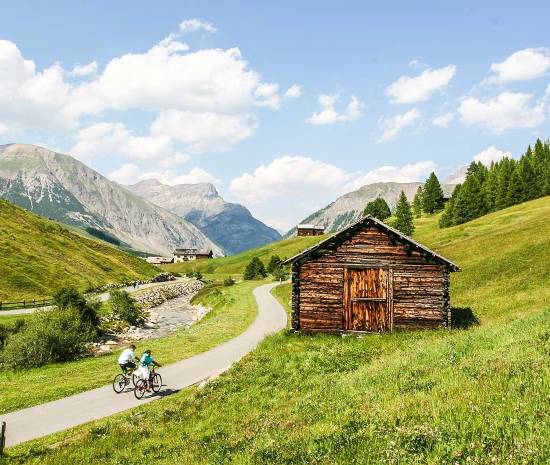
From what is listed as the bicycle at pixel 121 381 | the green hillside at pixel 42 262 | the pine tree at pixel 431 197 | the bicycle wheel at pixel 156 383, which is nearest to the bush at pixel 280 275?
the green hillside at pixel 42 262

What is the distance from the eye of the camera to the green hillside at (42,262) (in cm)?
7100

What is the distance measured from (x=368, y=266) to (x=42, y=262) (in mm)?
76258

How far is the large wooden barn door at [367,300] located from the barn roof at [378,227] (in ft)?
7.34

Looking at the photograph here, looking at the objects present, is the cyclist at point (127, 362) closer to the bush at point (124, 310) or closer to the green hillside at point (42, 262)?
the bush at point (124, 310)

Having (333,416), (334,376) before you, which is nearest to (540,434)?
(333,416)

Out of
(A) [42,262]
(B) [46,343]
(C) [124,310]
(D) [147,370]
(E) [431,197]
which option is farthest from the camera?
(E) [431,197]

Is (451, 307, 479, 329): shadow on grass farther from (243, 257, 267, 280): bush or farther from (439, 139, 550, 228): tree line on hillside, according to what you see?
(243, 257, 267, 280): bush

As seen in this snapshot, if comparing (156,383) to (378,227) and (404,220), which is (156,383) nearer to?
(378,227)

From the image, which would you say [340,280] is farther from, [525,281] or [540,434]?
[540,434]

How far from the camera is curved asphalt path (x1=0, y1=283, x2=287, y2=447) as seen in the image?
57.3ft

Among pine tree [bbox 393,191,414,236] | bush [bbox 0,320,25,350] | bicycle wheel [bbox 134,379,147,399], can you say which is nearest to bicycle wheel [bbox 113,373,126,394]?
bicycle wheel [bbox 134,379,147,399]

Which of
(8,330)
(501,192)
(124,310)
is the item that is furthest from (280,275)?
(8,330)

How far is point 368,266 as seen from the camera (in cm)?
2897

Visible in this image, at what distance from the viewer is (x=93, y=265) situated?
10781 centimetres
